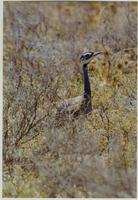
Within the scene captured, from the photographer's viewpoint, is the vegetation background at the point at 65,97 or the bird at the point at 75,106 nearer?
the vegetation background at the point at 65,97

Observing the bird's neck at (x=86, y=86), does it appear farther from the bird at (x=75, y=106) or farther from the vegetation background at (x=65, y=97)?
the vegetation background at (x=65, y=97)

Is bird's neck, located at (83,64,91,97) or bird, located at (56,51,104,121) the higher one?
bird's neck, located at (83,64,91,97)

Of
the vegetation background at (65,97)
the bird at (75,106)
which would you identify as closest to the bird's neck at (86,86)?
the bird at (75,106)

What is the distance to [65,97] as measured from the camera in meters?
7.46

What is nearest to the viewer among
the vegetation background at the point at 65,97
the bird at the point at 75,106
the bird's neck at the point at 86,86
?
the vegetation background at the point at 65,97

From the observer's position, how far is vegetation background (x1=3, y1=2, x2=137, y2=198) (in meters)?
6.25

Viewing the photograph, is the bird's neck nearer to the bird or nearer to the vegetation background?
the bird

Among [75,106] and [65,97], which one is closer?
[75,106]

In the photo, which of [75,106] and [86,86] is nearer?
[75,106]

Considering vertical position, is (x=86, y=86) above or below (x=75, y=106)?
above

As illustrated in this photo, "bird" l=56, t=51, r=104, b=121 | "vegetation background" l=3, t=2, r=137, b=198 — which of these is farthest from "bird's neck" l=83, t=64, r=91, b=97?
"vegetation background" l=3, t=2, r=137, b=198

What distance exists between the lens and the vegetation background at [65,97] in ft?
20.5

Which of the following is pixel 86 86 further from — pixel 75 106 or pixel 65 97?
pixel 75 106

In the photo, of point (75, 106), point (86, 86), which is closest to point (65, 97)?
point (86, 86)
